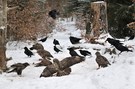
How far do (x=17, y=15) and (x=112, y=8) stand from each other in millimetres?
5141

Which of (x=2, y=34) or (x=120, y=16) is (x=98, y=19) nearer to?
(x=120, y=16)

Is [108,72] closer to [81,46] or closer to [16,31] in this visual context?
[81,46]

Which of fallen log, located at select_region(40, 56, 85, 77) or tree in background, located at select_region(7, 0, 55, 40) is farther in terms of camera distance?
tree in background, located at select_region(7, 0, 55, 40)

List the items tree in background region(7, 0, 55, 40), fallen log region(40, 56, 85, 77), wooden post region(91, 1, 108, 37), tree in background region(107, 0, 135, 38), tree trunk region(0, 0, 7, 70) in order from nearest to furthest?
fallen log region(40, 56, 85, 77), tree trunk region(0, 0, 7, 70), wooden post region(91, 1, 108, 37), tree in background region(107, 0, 135, 38), tree in background region(7, 0, 55, 40)

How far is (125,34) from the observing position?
21.6m

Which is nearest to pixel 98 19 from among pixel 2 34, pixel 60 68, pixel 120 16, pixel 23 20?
pixel 120 16

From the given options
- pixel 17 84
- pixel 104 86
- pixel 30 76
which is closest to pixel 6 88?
pixel 17 84

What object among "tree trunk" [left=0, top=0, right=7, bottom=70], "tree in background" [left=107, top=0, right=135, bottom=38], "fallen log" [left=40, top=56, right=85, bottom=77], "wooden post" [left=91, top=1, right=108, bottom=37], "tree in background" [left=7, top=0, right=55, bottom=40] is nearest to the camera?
"fallen log" [left=40, top=56, right=85, bottom=77]

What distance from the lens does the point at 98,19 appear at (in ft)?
54.7

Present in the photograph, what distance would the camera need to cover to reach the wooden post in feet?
54.4

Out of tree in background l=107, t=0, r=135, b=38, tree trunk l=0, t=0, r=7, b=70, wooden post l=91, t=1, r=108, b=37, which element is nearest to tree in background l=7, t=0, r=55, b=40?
tree in background l=107, t=0, r=135, b=38

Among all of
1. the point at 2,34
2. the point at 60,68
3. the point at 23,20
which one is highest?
the point at 2,34

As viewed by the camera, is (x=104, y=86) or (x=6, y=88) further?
(x=6, y=88)

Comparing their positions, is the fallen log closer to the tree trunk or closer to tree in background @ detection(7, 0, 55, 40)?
the tree trunk
